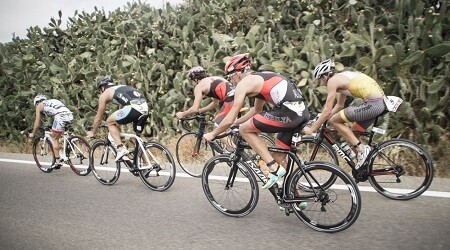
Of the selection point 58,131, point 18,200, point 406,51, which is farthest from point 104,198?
point 406,51

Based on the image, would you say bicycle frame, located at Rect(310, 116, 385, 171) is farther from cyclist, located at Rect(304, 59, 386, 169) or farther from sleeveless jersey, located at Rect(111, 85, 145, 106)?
sleeveless jersey, located at Rect(111, 85, 145, 106)

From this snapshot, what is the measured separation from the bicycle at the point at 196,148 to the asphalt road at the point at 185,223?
1.18 meters

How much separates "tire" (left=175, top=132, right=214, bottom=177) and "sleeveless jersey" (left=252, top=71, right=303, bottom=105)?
137 inches

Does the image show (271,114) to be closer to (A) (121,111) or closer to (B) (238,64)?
(B) (238,64)

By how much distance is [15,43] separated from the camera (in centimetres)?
1334

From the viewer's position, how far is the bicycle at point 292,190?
3.76m

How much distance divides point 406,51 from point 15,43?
13486 millimetres

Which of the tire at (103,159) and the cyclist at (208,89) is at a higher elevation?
the cyclist at (208,89)

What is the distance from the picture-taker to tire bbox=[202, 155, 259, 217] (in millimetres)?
4367

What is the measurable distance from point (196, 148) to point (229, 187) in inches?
113

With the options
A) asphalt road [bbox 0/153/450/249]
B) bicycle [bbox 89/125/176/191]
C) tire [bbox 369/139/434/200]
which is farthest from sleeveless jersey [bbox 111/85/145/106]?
tire [bbox 369/139/434/200]

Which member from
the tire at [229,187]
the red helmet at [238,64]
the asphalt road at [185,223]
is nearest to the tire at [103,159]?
the asphalt road at [185,223]

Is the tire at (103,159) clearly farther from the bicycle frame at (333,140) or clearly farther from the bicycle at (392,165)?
the bicycle at (392,165)

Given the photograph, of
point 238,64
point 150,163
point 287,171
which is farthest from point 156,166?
point 287,171
